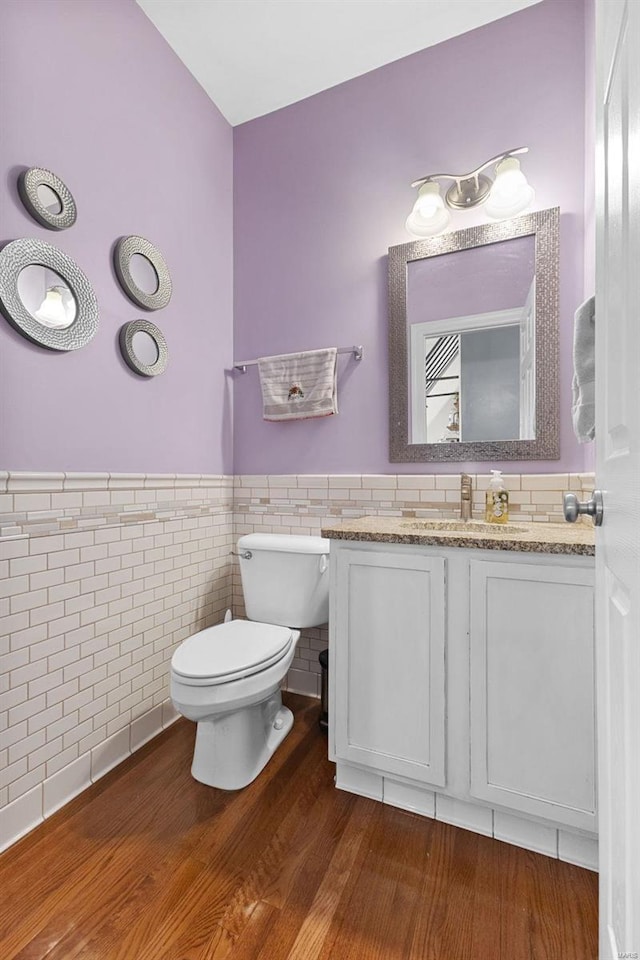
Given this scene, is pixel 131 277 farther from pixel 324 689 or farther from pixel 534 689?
pixel 534 689

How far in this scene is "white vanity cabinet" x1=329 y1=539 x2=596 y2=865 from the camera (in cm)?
112

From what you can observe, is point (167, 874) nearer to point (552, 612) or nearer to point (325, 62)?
point (552, 612)

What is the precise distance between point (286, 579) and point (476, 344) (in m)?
1.22

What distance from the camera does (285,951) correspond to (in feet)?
3.10

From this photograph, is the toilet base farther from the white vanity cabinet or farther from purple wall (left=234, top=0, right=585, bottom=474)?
purple wall (left=234, top=0, right=585, bottom=474)

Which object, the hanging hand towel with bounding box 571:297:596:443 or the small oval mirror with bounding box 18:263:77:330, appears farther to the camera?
the small oval mirror with bounding box 18:263:77:330

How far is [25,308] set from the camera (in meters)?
1.25

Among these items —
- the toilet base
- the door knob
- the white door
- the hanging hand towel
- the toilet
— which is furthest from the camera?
the toilet base

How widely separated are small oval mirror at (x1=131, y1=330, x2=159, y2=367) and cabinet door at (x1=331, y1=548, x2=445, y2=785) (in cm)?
109

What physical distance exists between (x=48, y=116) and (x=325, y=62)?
4.08 ft

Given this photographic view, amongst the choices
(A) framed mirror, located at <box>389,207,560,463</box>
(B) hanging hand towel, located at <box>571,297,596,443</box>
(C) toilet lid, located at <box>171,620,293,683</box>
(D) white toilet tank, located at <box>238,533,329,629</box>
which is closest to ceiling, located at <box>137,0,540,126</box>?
(A) framed mirror, located at <box>389,207,560,463</box>

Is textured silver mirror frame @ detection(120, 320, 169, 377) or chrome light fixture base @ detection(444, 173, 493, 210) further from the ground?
chrome light fixture base @ detection(444, 173, 493, 210)

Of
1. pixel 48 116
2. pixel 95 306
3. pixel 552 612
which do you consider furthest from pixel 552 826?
pixel 48 116

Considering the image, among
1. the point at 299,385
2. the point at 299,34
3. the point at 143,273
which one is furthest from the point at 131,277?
the point at 299,34
